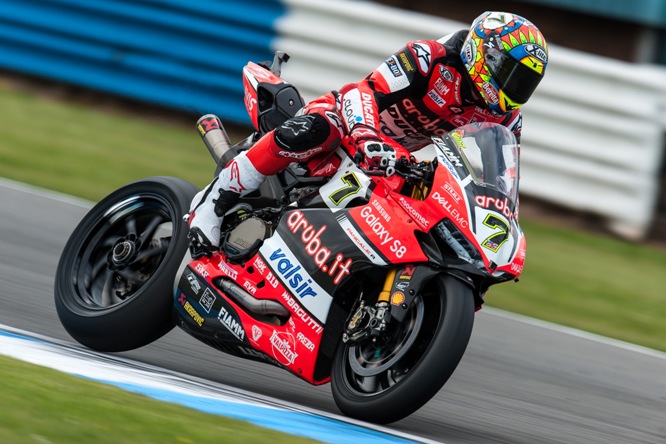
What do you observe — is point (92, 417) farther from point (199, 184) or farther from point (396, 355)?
point (199, 184)

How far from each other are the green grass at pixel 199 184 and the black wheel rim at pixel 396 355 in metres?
3.42

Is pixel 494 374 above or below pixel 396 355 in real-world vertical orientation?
below

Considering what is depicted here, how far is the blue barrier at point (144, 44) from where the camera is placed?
1104 centimetres

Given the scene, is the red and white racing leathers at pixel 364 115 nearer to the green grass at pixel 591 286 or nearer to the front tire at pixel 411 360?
the front tire at pixel 411 360

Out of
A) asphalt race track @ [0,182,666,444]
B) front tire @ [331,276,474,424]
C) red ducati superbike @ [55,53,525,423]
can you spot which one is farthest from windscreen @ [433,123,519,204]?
asphalt race track @ [0,182,666,444]

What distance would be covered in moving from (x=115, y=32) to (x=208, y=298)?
6.89 meters

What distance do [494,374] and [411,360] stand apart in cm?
181

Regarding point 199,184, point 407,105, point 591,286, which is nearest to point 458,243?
point 407,105

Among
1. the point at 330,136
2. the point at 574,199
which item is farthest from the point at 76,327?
the point at 574,199

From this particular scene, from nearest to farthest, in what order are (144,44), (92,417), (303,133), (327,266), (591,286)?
(92,417) → (327,266) → (303,133) → (591,286) → (144,44)

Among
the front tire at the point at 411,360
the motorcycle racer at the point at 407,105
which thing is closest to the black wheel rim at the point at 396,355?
the front tire at the point at 411,360

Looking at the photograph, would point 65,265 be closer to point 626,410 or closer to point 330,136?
point 330,136

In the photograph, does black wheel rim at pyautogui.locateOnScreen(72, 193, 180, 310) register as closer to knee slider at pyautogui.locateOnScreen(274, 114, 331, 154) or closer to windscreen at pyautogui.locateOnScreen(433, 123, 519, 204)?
knee slider at pyautogui.locateOnScreen(274, 114, 331, 154)

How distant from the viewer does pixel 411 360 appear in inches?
170
